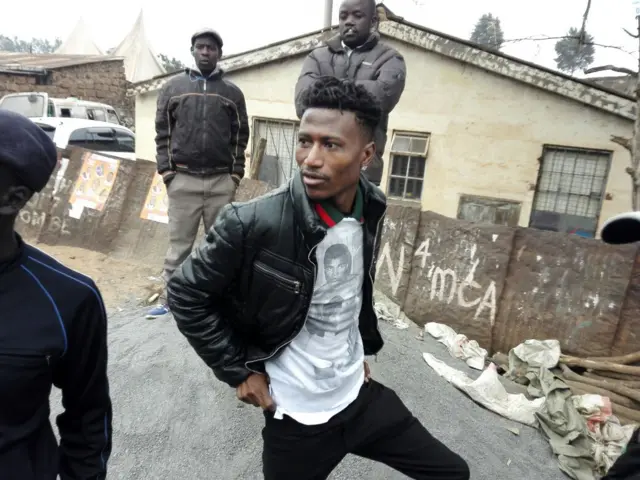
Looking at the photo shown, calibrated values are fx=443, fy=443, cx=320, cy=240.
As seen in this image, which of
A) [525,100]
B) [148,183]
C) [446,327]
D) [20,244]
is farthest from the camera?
[525,100]

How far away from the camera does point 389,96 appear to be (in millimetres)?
3080

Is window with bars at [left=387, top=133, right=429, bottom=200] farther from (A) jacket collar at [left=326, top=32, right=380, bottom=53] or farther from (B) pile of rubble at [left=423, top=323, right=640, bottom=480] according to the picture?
(A) jacket collar at [left=326, top=32, right=380, bottom=53]

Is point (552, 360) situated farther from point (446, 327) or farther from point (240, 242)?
point (240, 242)

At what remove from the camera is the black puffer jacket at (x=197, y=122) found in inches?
154

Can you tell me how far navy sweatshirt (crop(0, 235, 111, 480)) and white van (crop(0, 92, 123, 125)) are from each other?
47.2 feet

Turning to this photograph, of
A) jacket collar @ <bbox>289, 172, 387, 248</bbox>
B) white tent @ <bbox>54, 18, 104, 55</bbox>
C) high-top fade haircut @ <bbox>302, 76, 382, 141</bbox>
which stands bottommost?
jacket collar @ <bbox>289, 172, 387, 248</bbox>

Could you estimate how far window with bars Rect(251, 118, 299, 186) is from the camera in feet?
36.6

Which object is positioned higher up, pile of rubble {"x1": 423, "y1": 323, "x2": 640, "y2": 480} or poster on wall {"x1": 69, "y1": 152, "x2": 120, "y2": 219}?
poster on wall {"x1": 69, "y1": 152, "x2": 120, "y2": 219}

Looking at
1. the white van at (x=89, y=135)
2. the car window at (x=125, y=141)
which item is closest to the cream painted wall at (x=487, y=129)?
the white van at (x=89, y=135)

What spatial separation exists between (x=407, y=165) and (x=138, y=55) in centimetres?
2216

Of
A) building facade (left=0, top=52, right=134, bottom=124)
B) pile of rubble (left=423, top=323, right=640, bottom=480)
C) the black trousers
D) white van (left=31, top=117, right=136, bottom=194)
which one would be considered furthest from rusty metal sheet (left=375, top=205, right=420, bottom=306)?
building facade (left=0, top=52, right=134, bottom=124)

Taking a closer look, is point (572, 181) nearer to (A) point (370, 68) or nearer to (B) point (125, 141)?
(A) point (370, 68)

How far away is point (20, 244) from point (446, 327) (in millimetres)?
4318

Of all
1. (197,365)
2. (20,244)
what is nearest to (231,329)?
(20,244)
